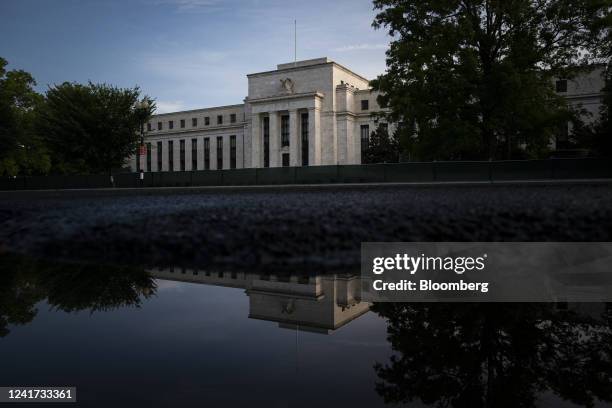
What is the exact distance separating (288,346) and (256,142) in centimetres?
7025

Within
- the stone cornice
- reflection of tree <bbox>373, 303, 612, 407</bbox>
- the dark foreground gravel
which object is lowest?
reflection of tree <bbox>373, 303, 612, 407</bbox>

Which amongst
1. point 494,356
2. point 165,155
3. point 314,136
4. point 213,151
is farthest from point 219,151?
point 494,356

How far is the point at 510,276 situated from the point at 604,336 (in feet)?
1.66

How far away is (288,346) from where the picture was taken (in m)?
1.36

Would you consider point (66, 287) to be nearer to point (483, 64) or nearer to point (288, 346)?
point (288, 346)

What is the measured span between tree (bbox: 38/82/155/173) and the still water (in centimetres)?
4077

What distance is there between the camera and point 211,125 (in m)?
81.4

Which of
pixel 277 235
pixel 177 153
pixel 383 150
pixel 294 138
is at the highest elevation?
pixel 294 138

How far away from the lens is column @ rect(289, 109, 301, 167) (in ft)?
219

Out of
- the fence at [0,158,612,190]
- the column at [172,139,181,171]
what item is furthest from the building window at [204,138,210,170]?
the fence at [0,158,612,190]

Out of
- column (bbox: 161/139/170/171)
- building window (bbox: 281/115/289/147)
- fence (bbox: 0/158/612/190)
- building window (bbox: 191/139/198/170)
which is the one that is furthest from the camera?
column (bbox: 161/139/170/171)

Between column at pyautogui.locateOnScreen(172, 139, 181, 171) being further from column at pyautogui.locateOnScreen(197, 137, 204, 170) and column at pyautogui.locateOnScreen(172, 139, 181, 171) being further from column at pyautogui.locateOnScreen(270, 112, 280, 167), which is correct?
column at pyautogui.locateOnScreen(270, 112, 280, 167)

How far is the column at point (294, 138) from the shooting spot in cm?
6675

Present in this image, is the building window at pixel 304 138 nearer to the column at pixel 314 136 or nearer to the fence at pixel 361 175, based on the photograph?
the column at pixel 314 136
